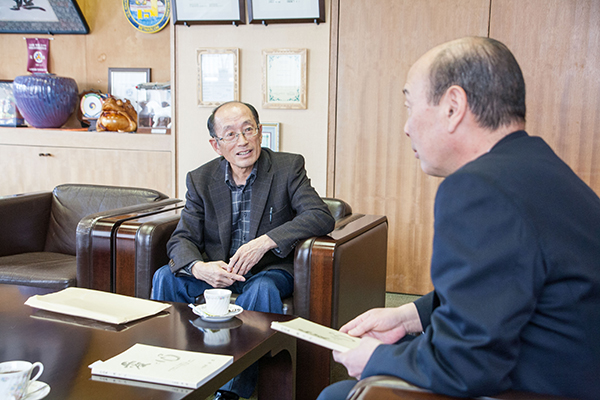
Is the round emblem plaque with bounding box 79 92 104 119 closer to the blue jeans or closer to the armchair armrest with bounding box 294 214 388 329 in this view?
the blue jeans

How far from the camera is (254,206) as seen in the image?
2498 millimetres

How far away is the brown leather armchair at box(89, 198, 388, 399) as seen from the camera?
6.99 feet

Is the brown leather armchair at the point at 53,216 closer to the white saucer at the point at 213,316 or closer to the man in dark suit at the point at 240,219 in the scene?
the man in dark suit at the point at 240,219

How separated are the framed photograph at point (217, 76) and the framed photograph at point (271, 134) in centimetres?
31

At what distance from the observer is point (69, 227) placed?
322 centimetres

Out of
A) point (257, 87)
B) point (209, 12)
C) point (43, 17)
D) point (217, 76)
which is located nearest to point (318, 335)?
point (257, 87)

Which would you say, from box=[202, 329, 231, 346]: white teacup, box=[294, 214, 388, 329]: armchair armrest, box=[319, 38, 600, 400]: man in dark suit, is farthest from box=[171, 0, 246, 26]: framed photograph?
box=[319, 38, 600, 400]: man in dark suit

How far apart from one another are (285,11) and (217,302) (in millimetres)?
2529

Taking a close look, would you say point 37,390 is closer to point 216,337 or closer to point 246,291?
point 216,337

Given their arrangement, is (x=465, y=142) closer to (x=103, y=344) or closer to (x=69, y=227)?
(x=103, y=344)

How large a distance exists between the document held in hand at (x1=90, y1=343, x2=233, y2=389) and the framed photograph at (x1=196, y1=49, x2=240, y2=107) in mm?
2686

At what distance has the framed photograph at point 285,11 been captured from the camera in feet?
12.0

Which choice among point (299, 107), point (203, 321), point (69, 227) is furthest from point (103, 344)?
point (299, 107)

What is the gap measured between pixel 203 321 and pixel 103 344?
1.09 feet
